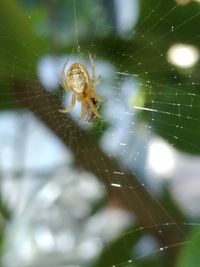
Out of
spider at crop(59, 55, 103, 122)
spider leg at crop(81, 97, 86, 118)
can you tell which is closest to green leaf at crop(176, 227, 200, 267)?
spider at crop(59, 55, 103, 122)

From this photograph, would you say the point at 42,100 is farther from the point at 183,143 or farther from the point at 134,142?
the point at 183,143

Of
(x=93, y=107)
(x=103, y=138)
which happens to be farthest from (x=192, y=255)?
(x=93, y=107)

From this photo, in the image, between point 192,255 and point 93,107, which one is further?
point 93,107

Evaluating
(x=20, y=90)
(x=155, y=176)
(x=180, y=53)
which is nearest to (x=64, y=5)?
(x=20, y=90)

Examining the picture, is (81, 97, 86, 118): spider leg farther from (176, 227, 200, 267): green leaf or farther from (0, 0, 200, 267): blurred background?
(176, 227, 200, 267): green leaf

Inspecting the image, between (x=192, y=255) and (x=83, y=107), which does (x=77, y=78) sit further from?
(x=192, y=255)

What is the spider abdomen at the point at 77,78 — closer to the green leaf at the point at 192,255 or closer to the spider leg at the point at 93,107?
the spider leg at the point at 93,107

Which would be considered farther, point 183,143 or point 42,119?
point 42,119
